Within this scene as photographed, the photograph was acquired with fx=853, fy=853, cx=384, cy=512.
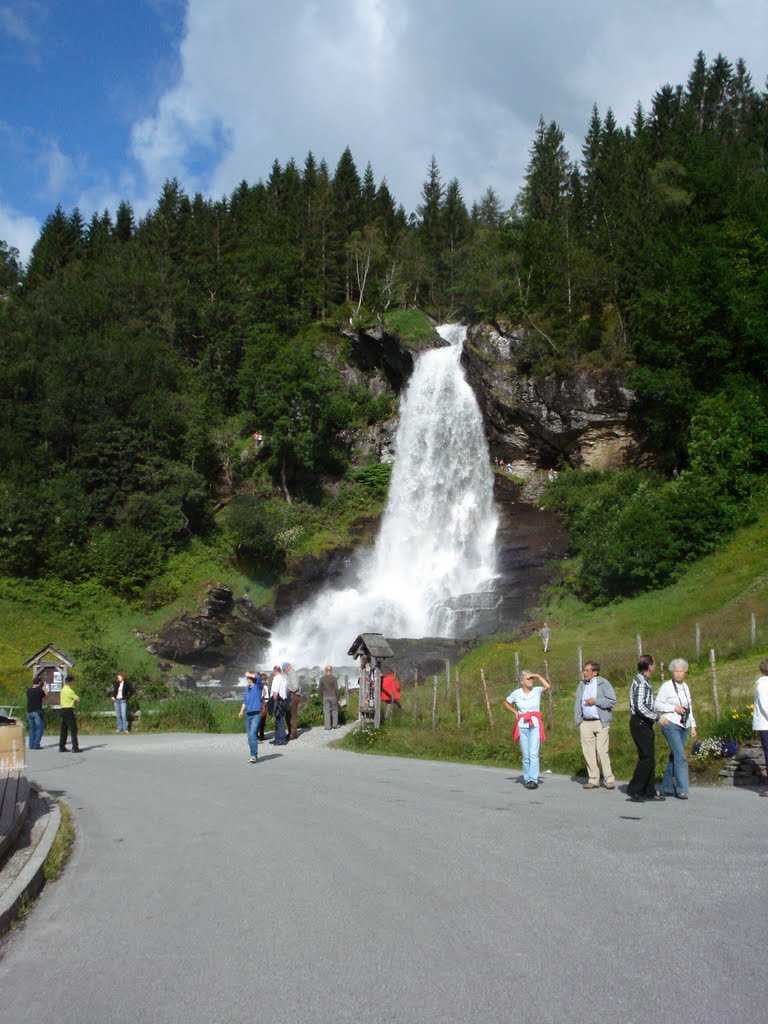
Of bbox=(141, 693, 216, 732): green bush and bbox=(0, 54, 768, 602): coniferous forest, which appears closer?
bbox=(141, 693, 216, 732): green bush

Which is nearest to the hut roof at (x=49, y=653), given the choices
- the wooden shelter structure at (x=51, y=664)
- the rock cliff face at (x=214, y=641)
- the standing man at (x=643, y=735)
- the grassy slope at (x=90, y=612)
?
the wooden shelter structure at (x=51, y=664)

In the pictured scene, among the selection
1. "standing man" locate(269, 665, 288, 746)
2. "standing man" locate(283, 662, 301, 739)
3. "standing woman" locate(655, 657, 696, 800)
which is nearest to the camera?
"standing woman" locate(655, 657, 696, 800)

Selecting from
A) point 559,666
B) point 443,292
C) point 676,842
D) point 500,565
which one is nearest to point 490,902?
point 676,842

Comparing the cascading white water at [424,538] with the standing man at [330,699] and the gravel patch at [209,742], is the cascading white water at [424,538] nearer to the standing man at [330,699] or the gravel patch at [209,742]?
the gravel patch at [209,742]

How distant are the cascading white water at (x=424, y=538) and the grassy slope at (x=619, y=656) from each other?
22.1 feet

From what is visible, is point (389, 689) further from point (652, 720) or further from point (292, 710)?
point (652, 720)

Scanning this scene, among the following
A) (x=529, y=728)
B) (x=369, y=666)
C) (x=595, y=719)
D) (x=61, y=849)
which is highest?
(x=369, y=666)

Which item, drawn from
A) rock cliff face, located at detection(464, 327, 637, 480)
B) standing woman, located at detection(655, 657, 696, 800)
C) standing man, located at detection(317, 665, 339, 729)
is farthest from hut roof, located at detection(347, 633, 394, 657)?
rock cliff face, located at detection(464, 327, 637, 480)

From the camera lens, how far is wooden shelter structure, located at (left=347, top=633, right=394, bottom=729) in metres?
21.3

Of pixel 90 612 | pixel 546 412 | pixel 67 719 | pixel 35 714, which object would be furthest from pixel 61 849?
pixel 546 412

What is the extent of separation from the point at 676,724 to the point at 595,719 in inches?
49.8

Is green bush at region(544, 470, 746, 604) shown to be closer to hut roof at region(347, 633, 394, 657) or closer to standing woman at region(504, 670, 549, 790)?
hut roof at region(347, 633, 394, 657)

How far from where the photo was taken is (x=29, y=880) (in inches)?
261

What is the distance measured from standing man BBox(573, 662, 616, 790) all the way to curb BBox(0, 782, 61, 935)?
661cm
